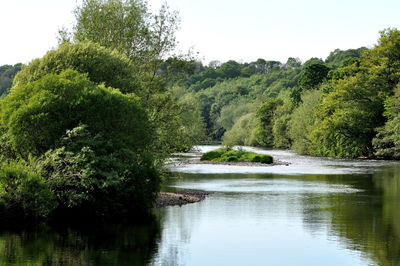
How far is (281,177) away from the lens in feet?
140

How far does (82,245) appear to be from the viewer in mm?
17766

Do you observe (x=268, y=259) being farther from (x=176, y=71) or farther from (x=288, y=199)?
(x=176, y=71)

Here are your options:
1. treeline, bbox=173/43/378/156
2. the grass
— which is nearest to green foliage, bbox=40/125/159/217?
treeline, bbox=173/43/378/156

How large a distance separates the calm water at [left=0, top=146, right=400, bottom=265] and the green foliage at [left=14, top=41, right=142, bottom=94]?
7.00m

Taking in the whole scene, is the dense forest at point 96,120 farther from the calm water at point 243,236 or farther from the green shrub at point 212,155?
the green shrub at point 212,155

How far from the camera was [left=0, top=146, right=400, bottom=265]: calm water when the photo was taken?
1608 centimetres

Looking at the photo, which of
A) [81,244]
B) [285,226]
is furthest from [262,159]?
[81,244]

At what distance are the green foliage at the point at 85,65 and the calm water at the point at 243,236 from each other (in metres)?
7.00

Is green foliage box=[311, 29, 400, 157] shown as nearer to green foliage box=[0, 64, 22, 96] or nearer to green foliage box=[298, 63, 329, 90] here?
green foliage box=[298, 63, 329, 90]

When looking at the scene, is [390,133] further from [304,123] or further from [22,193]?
[22,193]

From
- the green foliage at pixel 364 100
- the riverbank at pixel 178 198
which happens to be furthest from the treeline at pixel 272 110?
the riverbank at pixel 178 198

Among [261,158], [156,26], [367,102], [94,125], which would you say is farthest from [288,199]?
[367,102]

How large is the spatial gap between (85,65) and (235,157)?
3719 cm

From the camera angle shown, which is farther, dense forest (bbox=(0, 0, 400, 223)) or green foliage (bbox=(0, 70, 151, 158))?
green foliage (bbox=(0, 70, 151, 158))
